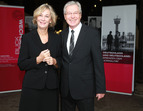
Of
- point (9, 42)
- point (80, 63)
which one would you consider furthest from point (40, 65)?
point (9, 42)

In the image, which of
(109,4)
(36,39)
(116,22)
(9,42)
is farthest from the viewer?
(109,4)

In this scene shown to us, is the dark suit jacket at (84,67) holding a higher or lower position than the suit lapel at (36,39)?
lower

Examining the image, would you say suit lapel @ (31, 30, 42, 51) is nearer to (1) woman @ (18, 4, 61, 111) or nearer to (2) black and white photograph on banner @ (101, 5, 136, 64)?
(1) woman @ (18, 4, 61, 111)

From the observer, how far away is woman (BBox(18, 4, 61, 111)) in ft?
6.29

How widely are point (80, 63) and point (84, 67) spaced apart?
0.06 meters

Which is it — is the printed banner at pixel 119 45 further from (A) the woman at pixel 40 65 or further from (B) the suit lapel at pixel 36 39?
(B) the suit lapel at pixel 36 39

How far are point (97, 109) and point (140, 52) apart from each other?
146 inches

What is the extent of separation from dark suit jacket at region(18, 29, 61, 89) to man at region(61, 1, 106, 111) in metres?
0.15

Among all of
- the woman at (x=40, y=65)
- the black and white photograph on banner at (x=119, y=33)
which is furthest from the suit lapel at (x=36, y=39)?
the black and white photograph on banner at (x=119, y=33)

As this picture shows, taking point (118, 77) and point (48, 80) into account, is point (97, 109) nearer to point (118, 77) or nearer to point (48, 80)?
point (118, 77)

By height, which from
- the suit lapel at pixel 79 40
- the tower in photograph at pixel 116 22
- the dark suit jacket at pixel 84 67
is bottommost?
the dark suit jacket at pixel 84 67

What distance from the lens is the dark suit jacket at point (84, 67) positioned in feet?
6.62

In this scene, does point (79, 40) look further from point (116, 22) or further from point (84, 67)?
point (116, 22)

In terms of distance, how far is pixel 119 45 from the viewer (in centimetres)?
505
